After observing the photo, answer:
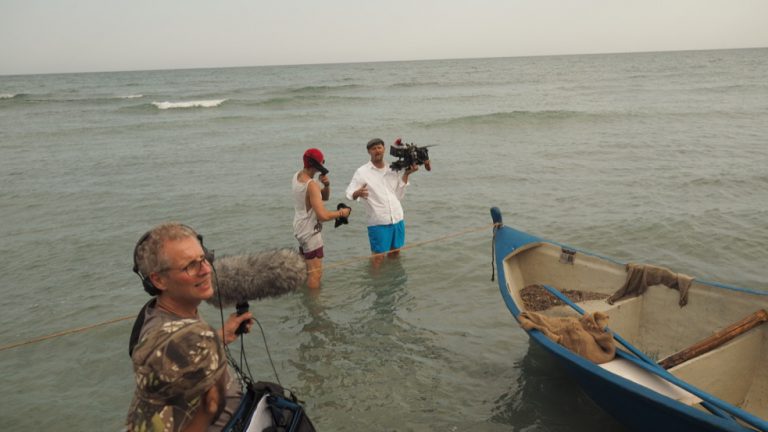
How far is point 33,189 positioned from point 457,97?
92.9 ft

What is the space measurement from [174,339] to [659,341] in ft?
14.8

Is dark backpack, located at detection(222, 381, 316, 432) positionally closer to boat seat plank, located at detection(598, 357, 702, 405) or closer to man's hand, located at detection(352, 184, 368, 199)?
boat seat plank, located at detection(598, 357, 702, 405)

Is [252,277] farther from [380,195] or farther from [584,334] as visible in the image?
[380,195]

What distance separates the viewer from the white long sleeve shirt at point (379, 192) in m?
6.47

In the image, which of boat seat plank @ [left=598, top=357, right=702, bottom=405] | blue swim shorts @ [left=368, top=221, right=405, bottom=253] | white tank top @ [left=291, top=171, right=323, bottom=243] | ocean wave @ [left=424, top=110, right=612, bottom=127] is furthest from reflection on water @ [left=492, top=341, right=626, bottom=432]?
ocean wave @ [left=424, top=110, right=612, bottom=127]

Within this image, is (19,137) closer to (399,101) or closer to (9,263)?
(9,263)

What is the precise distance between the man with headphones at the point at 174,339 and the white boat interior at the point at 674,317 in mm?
2815

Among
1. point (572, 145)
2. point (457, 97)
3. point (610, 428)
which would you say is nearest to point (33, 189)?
point (610, 428)

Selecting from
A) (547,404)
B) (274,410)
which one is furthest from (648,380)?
(274,410)

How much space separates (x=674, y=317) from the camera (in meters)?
4.77

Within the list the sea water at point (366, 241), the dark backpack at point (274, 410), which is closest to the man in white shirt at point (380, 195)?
the sea water at point (366, 241)

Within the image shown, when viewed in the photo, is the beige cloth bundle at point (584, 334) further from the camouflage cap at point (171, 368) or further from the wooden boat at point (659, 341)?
the camouflage cap at point (171, 368)

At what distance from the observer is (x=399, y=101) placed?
116 feet

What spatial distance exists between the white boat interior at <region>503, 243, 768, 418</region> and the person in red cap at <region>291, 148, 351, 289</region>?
1961mm
